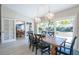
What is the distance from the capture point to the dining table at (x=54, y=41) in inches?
85.0

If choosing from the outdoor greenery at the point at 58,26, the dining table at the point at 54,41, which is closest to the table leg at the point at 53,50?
the dining table at the point at 54,41

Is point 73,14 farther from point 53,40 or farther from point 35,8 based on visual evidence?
point 35,8

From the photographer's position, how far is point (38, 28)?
2.21 meters

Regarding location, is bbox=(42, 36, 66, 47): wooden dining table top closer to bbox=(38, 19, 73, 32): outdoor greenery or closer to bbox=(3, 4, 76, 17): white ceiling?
bbox=(38, 19, 73, 32): outdoor greenery

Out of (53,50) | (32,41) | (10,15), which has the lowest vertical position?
(53,50)

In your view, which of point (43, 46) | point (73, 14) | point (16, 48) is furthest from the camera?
point (43, 46)

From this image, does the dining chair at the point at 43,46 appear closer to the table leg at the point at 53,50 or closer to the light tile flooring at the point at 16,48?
the table leg at the point at 53,50

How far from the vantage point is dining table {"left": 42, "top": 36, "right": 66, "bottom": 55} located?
85.0 inches

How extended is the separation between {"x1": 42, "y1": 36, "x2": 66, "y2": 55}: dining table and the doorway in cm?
50

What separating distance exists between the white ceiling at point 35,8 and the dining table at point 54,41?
0.59 meters

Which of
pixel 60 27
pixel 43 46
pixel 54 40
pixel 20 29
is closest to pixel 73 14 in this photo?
pixel 60 27

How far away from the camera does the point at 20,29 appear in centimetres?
224

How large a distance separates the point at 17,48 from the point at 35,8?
0.96 m
